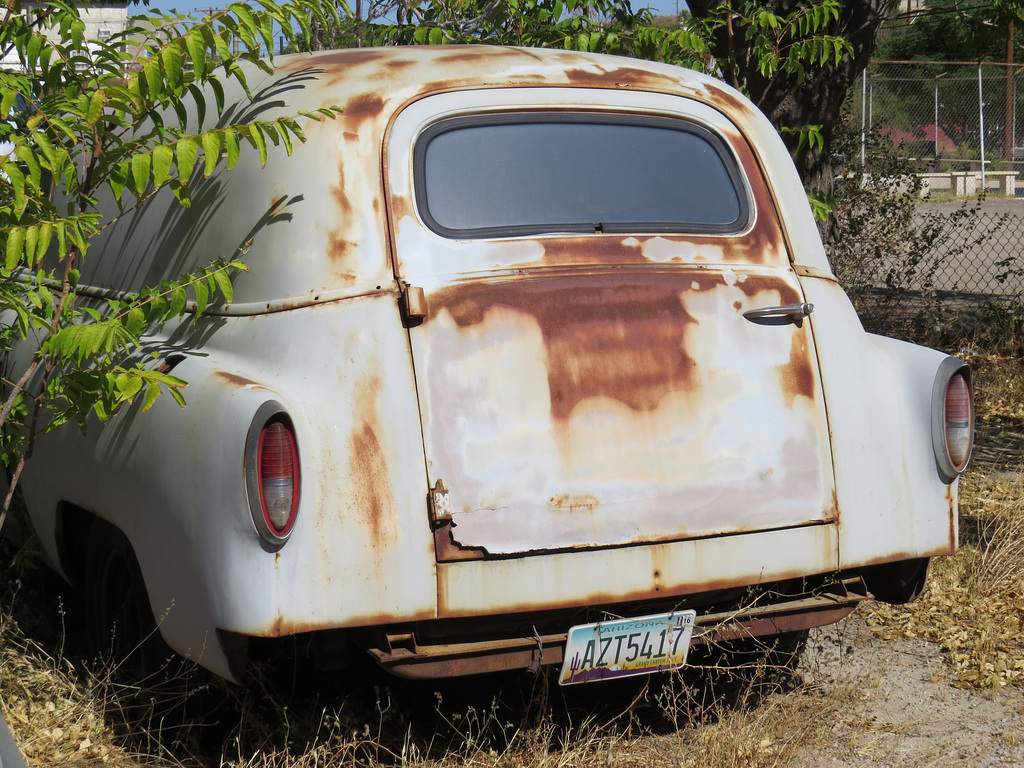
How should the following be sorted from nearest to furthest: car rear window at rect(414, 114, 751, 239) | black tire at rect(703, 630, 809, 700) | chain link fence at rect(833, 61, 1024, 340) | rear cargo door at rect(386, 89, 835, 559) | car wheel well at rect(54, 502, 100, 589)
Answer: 1. rear cargo door at rect(386, 89, 835, 559)
2. car rear window at rect(414, 114, 751, 239)
3. car wheel well at rect(54, 502, 100, 589)
4. black tire at rect(703, 630, 809, 700)
5. chain link fence at rect(833, 61, 1024, 340)

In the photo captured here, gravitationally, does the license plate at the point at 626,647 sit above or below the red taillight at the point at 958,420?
below

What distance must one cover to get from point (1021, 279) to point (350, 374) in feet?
37.2

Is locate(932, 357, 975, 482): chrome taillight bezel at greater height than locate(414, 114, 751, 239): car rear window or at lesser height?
lesser

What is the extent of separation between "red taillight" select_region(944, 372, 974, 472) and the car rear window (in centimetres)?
75

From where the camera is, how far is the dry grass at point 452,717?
2887mm

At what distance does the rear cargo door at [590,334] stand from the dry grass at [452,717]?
579mm

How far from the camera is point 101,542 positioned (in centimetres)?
320

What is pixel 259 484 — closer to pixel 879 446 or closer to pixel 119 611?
pixel 119 611

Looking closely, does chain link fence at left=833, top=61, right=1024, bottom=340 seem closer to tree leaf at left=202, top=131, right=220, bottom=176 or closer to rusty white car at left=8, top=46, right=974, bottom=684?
rusty white car at left=8, top=46, right=974, bottom=684

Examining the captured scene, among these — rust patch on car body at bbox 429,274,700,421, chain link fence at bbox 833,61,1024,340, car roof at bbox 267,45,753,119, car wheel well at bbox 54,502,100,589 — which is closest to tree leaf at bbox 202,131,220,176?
car roof at bbox 267,45,753,119

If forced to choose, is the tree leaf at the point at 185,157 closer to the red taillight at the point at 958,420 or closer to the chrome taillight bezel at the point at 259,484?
the chrome taillight bezel at the point at 259,484

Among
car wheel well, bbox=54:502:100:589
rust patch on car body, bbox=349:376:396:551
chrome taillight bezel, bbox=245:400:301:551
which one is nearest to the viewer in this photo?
chrome taillight bezel, bbox=245:400:301:551

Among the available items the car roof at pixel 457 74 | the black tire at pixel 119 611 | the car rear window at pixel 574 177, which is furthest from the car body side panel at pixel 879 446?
the black tire at pixel 119 611

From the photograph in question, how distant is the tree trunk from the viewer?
610cm
